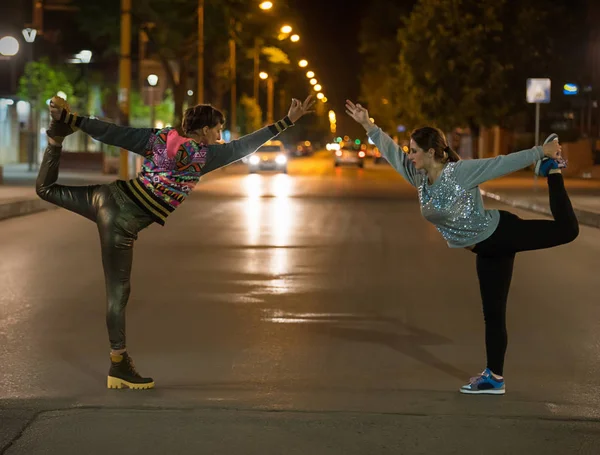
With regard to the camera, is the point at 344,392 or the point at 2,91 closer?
the point at 344,392

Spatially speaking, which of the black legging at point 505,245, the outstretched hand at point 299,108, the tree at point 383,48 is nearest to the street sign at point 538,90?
the outstretched hand at point 299,108

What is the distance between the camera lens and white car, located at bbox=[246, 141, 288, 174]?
57.0 meters

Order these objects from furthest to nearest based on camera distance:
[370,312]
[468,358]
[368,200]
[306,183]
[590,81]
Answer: [590,81], [306,183], [368,200], [370,312], [468,358]

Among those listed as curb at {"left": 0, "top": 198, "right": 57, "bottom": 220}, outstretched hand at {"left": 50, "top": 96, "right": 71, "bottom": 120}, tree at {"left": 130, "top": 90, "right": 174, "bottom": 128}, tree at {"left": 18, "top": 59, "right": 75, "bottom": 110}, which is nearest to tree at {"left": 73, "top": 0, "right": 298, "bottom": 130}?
tree at {"left": 130, "top": 90, "right": 174, "bottom": 128}

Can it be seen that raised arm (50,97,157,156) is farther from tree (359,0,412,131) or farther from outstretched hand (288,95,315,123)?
tree (359,0,412,131)

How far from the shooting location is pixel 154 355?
9156 millimetres

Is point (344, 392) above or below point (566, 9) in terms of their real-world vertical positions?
below

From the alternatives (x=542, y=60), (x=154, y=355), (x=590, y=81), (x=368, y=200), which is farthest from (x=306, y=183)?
(x=154, y=355)

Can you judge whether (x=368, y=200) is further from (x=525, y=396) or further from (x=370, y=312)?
(x=525, y=396)

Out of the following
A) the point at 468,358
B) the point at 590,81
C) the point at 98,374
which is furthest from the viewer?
the point at 590,81

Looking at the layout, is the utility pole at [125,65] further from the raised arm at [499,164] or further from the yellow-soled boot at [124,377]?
the raised arm at [499,164]

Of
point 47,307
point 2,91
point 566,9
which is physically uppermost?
point 566,9

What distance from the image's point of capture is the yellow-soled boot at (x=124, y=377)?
780 cm

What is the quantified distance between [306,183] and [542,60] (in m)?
20.9
